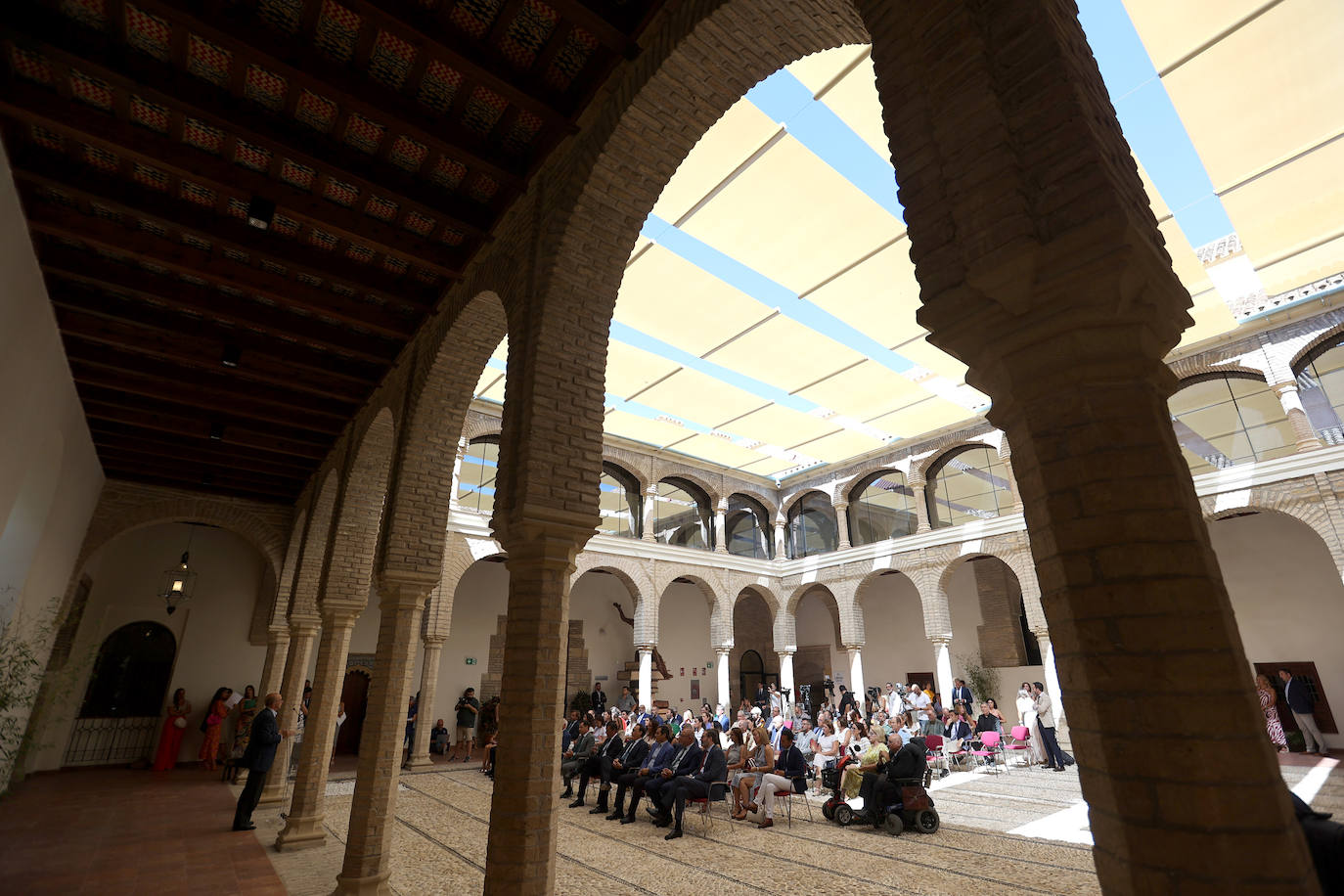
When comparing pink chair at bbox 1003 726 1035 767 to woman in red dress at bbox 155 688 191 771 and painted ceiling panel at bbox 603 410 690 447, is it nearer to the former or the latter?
painted ceiling panel at bbox 603 410 690 447

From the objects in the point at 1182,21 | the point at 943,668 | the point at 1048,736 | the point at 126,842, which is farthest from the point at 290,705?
the point at 943,668

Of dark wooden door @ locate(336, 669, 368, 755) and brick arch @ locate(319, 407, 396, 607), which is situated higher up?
brick arch @ locate(319, 407, 396, 607)

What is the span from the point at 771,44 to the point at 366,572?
6.64 metres

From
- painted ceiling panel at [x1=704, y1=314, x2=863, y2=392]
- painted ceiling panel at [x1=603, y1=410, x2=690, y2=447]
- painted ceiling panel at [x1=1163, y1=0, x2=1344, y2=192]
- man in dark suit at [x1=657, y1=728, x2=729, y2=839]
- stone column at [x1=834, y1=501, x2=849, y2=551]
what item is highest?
painted ceiling panel at [x1=603, y1=410, x2=690, y2=447]

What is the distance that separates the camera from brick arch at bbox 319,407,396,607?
741 cm

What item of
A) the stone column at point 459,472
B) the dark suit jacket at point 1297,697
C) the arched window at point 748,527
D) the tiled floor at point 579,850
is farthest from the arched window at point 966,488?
the stone column at point 459,472

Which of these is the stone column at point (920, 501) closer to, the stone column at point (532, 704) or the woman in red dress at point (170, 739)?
the stone column at point (532, 704)

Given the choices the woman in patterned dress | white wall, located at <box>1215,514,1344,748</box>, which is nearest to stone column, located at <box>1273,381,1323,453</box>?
white wall, located at <box>1215,514,1344,748</box>

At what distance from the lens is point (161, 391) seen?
25.4 feet

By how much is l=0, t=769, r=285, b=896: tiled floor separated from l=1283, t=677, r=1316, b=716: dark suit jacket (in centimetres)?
1531

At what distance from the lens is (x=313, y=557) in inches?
381

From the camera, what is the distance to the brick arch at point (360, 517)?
7406 millimetres

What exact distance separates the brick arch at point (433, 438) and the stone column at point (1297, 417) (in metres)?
12.8

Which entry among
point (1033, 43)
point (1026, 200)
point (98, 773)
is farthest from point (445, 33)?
point (98, 773)
